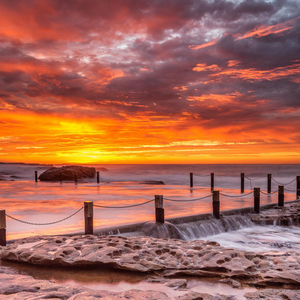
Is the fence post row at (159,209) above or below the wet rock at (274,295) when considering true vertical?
above

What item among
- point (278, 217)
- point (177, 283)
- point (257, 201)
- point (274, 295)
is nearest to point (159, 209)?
point (177, 283)

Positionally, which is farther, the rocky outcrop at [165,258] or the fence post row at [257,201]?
the fence post row at [257,201]

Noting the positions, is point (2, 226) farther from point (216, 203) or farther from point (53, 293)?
point (216, 203)

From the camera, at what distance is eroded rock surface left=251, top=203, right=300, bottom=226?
14.8 m

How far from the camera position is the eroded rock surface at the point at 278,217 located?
14758mm

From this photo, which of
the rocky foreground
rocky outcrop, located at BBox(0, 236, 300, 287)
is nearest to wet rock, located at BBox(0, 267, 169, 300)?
the rocky foreground

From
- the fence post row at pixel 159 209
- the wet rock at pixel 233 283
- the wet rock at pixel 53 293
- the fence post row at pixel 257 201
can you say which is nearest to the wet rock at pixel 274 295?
the wet rock at pixel 233 283

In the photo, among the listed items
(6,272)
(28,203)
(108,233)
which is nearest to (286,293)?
(6,272)

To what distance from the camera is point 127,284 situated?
19.8 feet

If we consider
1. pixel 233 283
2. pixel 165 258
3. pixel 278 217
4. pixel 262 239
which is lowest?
pixel 262 239

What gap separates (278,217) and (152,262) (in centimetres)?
1022

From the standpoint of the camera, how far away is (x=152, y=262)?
22.2 ft

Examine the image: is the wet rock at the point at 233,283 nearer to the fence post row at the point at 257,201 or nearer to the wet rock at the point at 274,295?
the wet rock at the point at 274,295

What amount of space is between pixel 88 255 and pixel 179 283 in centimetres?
211
